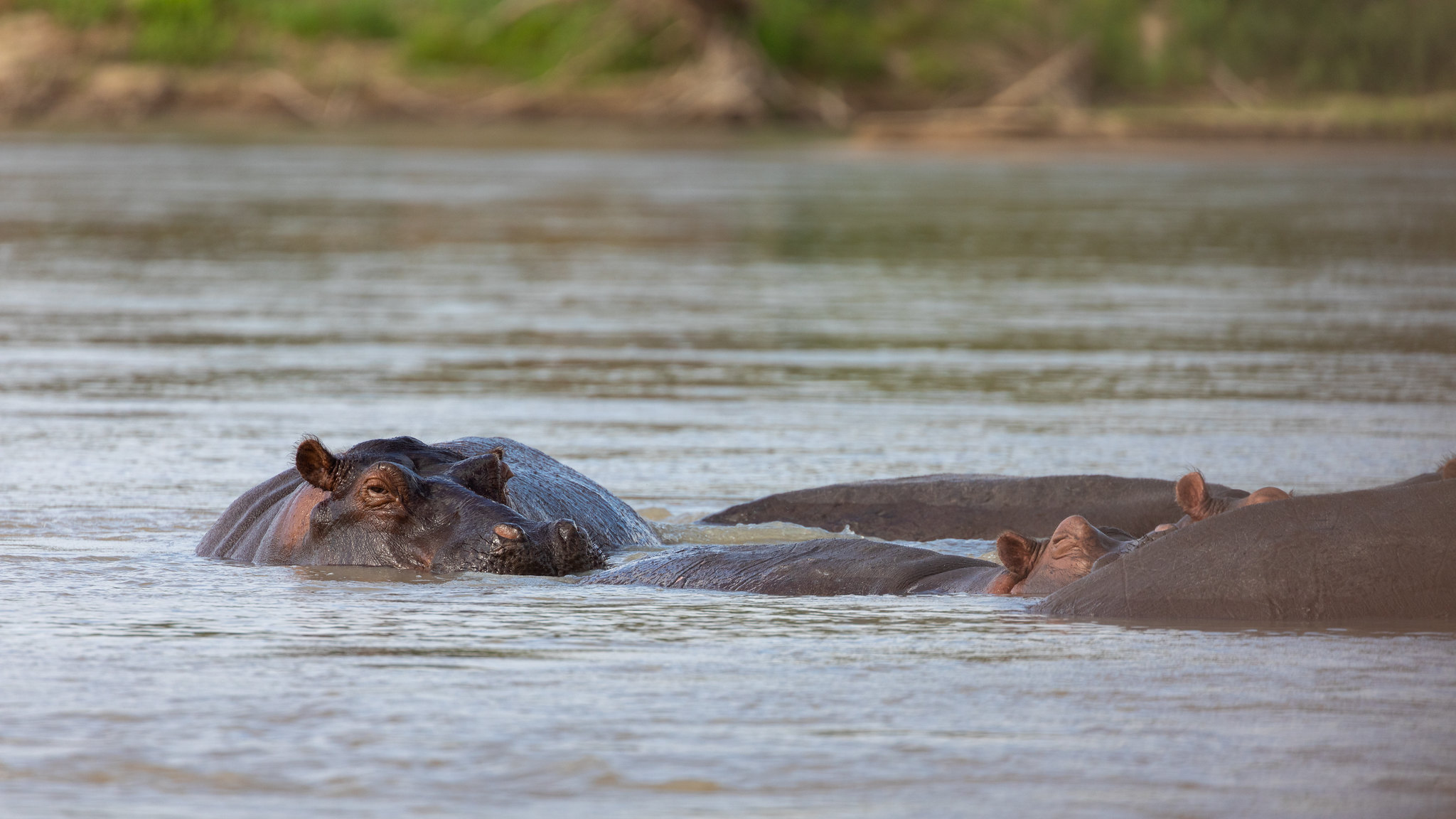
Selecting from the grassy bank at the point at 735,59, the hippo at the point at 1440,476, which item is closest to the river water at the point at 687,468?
the hippo at the point at 1440,476

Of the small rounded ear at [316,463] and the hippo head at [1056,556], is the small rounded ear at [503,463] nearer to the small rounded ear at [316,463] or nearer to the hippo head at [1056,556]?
the small rounded ear at [316,463]

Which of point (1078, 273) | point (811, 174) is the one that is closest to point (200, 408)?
point (1078, 273)

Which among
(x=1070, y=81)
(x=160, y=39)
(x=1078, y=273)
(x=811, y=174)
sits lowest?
(x=1078, y=273)

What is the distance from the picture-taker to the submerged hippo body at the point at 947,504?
7.20 m

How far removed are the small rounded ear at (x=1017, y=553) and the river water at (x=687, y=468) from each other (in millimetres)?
144

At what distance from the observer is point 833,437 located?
9328 mm

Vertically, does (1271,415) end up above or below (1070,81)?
below

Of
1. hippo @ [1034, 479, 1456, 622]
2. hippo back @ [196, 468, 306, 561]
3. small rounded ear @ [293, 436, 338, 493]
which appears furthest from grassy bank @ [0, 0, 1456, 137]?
Result: hippo @ [1034, 479, 1456, 622]

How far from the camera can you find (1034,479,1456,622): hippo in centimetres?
517

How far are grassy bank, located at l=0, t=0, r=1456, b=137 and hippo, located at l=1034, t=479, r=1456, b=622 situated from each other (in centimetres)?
3892

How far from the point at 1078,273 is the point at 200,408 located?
9.55 meters

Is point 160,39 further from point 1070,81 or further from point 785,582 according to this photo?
Answer: point 785,582

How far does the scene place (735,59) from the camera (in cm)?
4672

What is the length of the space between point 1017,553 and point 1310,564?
0.87 m
